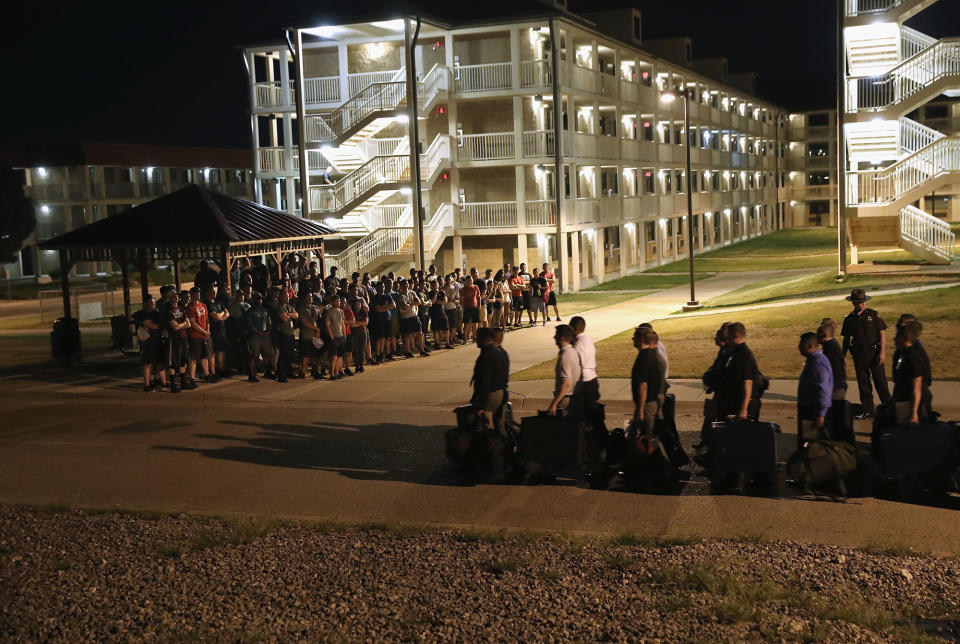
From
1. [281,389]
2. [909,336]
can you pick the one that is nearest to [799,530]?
[909,336]

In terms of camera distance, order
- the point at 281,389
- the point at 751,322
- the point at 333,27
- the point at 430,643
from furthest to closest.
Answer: the point at 333,27
the point at 751,322
the point at 281,389
the point at 430,643

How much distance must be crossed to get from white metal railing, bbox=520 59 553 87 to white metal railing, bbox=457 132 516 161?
214cm

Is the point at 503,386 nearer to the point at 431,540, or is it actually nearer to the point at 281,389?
the point at 431,540

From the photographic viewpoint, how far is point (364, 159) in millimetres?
37938

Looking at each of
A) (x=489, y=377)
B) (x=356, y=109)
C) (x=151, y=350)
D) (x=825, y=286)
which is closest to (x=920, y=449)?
(x=489, y=377)

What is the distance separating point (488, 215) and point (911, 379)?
2870 cm

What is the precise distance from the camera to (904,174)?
28203mm

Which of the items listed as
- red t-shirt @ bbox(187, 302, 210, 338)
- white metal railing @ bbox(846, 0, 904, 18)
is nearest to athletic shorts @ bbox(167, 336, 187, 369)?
red t-shirt @ bbox(187, 302, 210, 338)

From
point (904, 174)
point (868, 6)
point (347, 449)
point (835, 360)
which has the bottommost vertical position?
point (347, 449)

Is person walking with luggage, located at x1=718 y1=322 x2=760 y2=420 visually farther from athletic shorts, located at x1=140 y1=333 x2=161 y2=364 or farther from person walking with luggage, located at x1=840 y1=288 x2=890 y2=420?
athletic shorts, located at x1=140 y1=333 x2=161 y2=364

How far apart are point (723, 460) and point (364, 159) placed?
97.7 feet

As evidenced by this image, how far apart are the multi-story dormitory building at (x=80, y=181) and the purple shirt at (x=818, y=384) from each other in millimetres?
63714

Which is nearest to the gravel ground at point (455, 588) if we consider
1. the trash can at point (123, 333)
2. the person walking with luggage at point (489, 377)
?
the person walking with luggage at point (489, 377)

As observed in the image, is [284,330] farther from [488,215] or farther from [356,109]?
[488,215]
